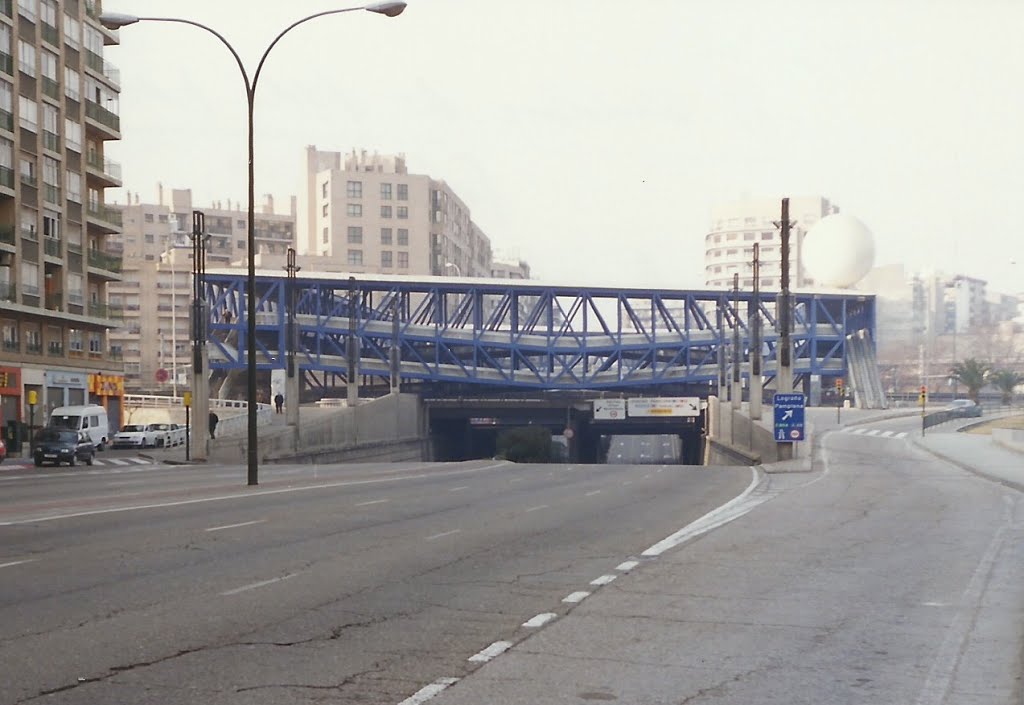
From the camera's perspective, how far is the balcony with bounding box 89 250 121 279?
7281 centimetres

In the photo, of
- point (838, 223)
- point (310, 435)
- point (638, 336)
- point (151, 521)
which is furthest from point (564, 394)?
point (151, 521)

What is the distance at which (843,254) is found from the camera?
13138cm

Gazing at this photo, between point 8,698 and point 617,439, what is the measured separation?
171876mm

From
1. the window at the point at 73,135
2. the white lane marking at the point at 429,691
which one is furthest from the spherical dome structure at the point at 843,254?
the white lane marking at the point at 429,691

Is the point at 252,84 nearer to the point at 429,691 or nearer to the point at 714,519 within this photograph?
the point at 714,519

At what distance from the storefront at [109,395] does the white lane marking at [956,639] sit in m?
62.9

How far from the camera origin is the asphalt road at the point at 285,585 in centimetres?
832

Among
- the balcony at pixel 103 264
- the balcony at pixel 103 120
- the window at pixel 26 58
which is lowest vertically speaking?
the balcony at pixel 103 264

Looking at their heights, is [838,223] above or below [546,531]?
above

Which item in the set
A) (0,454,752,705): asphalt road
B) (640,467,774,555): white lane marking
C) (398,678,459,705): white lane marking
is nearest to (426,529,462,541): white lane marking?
→ (0,454,752,705): asphalt road

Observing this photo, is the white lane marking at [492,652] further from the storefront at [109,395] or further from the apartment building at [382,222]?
the apartment building at [382,222]

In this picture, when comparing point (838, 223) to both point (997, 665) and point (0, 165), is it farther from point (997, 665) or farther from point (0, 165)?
point (997, 665)

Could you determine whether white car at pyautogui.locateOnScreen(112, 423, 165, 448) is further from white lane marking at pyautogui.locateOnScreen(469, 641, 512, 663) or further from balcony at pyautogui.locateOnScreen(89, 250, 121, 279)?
white lane marking at pyautogui.locateOnScreen(469, 641, 512, 663)

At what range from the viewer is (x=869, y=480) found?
3478 cm
